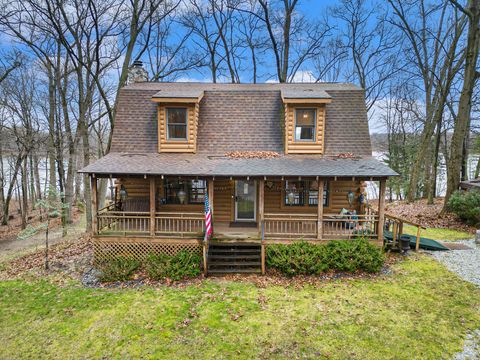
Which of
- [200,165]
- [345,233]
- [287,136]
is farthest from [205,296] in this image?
[287,136]

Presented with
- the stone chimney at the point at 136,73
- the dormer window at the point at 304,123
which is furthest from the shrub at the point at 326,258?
the stone chimney at the point at 136,73

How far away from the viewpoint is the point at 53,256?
1172cm

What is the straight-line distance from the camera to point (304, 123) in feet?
38.6

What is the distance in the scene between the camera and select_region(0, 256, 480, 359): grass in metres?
5.93

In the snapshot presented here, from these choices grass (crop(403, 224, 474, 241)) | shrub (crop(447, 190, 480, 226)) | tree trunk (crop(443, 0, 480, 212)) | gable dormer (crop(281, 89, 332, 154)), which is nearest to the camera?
gable dormer (crop(281, 89, 332, 154))

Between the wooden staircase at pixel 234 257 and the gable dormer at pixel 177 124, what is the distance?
454cm

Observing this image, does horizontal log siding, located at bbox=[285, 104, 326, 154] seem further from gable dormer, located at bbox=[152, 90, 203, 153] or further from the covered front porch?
gable dormer, located at bbox=[152, 90, 203, 153]

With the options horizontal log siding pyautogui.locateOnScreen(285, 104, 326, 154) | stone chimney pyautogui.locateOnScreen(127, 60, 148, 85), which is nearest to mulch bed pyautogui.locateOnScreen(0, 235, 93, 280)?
stone chimney pyautogui.locateOnScreen(127, 60, 148, 85)

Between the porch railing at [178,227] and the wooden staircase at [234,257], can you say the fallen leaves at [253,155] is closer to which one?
the porch railing at [178,227]

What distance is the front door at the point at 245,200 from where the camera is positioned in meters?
Result: 12.0

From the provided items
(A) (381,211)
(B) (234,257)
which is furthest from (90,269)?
(A) (381,211)

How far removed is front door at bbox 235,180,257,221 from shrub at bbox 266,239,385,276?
279 centimetres

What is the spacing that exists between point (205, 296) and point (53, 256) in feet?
26.6

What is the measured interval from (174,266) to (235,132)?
21.0 feet
